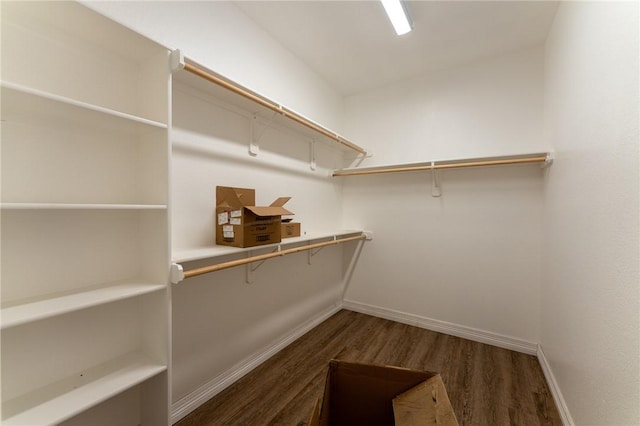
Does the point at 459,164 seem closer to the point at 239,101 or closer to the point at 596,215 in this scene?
the point at 596,215

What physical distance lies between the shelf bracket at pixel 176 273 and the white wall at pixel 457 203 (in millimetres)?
2189

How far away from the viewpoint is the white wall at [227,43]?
4.36 feet

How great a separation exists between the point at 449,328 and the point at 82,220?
9.51ft

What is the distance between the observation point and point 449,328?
2553 mm

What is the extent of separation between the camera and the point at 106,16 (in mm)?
954

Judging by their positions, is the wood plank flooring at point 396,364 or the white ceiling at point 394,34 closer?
the wood plank flooring at point 396,364

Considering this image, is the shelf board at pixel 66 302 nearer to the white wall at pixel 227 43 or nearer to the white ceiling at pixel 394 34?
the white wall at pixel 227 43

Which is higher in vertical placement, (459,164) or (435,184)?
(459,164)

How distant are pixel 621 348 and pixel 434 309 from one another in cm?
178

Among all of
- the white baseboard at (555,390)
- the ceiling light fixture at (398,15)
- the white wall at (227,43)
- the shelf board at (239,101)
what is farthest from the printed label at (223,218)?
the white baseboard at (555,390)

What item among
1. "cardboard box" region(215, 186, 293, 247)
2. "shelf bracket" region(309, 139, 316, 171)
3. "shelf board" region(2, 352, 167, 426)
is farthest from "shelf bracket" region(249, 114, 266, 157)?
"shelf board" region(2, 352, 167, 426)

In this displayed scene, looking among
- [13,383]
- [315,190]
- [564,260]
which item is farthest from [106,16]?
[564,260]

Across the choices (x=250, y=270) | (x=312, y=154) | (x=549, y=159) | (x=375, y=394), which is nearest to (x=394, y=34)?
(x=312, y=154)

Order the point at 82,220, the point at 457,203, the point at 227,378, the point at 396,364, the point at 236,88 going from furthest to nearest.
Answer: the point at 457,203 → the point at 396,364 → the point at 227,378 → the point at 236,88 → the point at 82,220
